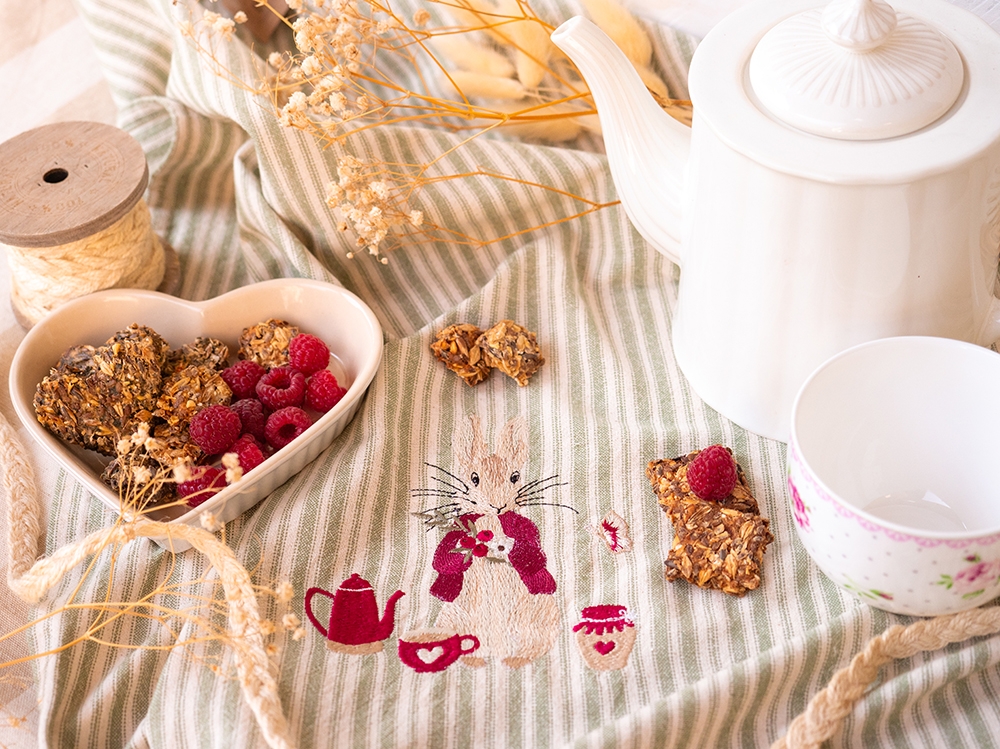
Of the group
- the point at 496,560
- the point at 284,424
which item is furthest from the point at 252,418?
the point at 496,560

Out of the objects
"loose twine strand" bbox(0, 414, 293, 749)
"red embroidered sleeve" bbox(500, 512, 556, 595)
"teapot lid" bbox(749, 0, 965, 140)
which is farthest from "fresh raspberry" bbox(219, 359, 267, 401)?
"teapot lid" bbox(749, 0, 965, 140)

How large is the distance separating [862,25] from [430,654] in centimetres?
52

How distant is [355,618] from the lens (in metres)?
0.72

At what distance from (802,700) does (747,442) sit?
8.6 inches

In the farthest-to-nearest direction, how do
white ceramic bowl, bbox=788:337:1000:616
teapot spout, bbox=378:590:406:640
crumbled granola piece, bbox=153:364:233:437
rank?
1. crumbled granola piece, bbox=153:364:233:437
2. teapot spout, bbox=378:590:406:640
3. white ceramic bowl, bbox=788:337:1000:616

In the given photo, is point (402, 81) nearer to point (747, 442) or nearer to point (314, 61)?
point (314, 61)

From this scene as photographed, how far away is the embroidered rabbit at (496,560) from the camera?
707 millimetres

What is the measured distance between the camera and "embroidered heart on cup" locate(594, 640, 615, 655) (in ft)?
2.27

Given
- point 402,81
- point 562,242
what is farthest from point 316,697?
point 402,81

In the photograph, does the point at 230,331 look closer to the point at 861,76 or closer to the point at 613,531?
the point at 613,531

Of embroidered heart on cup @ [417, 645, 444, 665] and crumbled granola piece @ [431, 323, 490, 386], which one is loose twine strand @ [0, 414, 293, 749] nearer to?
embroidered heart on cup @ [417, 645, 444, 665]

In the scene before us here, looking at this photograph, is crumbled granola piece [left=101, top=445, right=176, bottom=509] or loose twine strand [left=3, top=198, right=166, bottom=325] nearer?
crumbled granola piece [left=101, top=445, right=176, bottom=509]

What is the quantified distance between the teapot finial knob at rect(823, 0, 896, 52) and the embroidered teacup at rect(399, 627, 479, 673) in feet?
1.58

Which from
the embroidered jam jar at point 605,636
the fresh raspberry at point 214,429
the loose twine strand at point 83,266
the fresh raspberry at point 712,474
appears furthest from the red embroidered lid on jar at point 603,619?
the loose twine strand at point 83,266
